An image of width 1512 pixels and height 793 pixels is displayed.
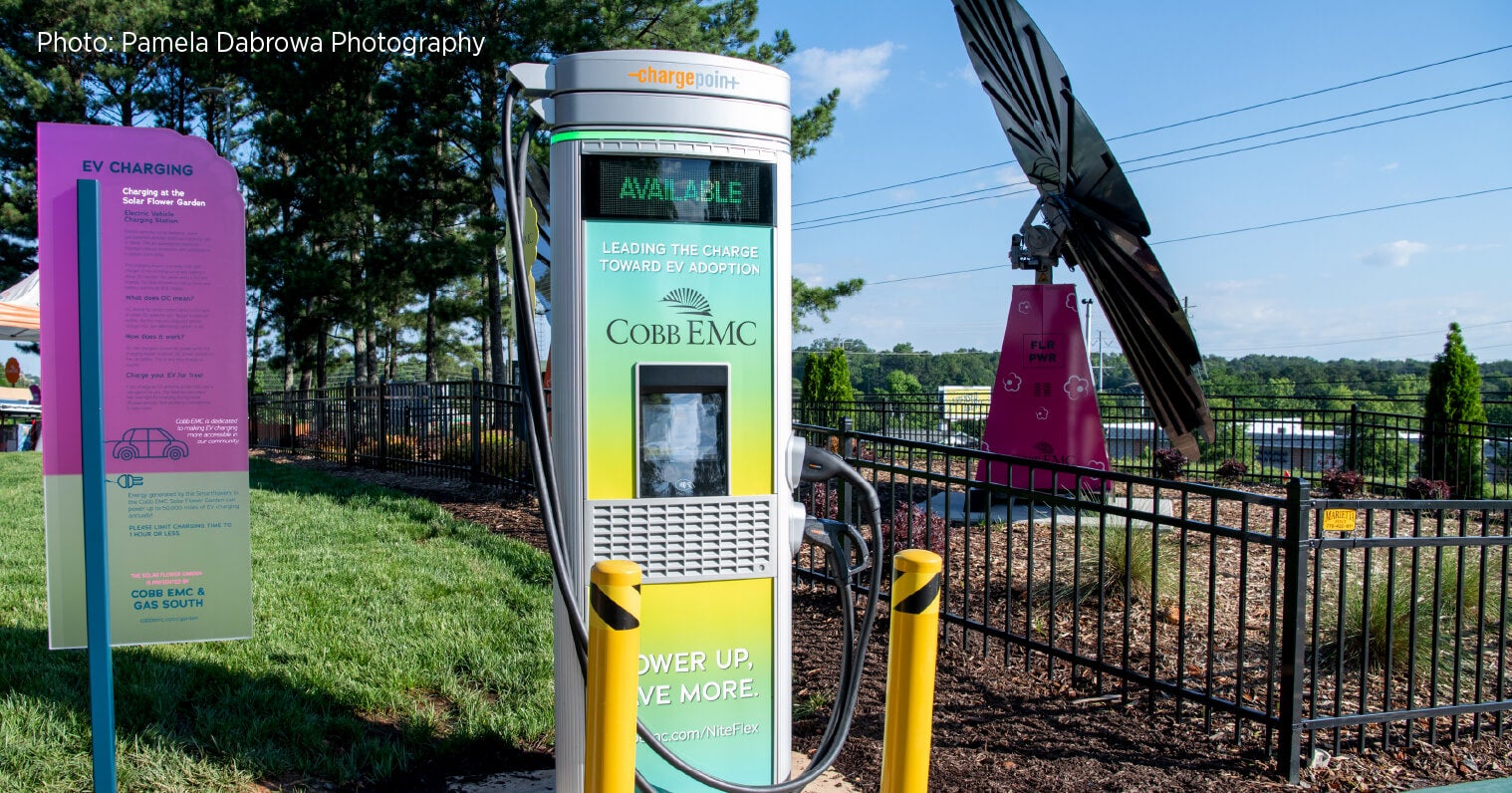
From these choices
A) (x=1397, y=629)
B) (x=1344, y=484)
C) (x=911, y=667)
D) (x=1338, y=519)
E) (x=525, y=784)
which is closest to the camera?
(x=911, y=667)

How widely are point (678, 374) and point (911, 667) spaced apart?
3.66ft

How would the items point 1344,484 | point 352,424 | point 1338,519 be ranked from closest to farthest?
point 1338,519
point 1344,484
point 352,424

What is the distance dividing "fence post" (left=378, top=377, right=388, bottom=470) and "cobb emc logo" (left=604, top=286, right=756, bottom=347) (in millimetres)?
11760

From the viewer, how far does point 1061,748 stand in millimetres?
4121

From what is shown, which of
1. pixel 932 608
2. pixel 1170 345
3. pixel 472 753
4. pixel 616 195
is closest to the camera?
pixel 932 608

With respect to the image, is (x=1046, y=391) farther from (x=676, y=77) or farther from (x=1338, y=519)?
(x=676, y=77)

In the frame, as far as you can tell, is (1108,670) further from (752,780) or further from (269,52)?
(269,52)

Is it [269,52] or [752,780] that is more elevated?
[269,52]

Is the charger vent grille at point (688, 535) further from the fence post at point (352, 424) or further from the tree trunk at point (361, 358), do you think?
the tree trunk at point (361, 358)

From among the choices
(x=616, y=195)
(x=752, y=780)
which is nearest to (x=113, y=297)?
(x=616, y=195)

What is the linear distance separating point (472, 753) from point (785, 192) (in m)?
2.39

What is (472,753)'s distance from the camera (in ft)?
12.4

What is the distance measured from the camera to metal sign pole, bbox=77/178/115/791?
2934 millimetres

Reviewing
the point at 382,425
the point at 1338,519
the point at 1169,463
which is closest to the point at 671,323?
the point at 1338,519
